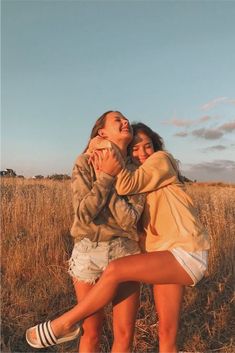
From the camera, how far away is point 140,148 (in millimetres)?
2865

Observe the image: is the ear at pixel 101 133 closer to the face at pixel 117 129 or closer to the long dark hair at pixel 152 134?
the face at pixel 117 129

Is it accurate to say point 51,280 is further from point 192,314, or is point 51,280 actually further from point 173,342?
point 173,342

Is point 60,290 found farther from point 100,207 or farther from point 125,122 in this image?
point 125,122

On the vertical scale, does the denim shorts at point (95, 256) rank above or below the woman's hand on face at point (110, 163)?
below

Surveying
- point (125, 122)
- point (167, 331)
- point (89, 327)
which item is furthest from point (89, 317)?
point (125, 122)

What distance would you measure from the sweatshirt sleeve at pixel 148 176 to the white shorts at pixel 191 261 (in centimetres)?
42

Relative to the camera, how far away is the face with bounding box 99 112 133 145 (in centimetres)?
268

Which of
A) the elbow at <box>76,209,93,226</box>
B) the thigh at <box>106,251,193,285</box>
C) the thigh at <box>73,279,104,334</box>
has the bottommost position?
the thigh at <box>73,279,104,334</box>

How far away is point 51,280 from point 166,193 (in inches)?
102

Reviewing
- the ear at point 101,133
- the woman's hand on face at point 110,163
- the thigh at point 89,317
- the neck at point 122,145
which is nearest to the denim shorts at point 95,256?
the thigh at point 89,317

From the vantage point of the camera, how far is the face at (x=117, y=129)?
268cm

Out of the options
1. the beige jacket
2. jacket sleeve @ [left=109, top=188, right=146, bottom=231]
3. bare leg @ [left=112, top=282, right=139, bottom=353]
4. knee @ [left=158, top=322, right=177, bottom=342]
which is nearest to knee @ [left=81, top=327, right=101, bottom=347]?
bare leg @ [left=112, top=282, right=139, bottom=353]

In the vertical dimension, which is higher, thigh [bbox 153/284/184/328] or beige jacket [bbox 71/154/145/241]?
beige jacket [bbox 71/154/145/241]

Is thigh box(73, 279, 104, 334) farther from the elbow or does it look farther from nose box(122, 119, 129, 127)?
nose box(122, 119, 129, 127)
